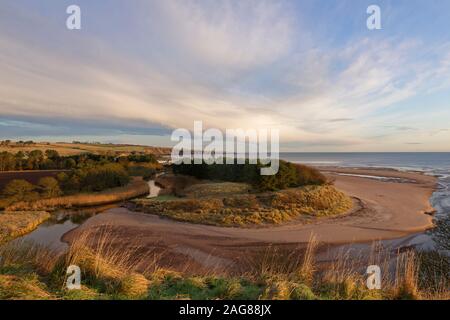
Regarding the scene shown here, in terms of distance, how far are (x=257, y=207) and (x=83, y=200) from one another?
56.4ft

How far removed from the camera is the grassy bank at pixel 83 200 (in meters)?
21.1

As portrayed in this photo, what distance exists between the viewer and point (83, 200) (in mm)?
24000

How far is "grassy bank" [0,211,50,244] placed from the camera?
46.7ft

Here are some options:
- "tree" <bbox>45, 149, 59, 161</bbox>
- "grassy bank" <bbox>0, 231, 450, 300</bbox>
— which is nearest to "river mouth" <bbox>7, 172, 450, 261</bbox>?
"grassy bank" <bbox>0, 231, 450, 300</bbox>

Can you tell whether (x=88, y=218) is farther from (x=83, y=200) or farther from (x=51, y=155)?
(x=51, y=155)

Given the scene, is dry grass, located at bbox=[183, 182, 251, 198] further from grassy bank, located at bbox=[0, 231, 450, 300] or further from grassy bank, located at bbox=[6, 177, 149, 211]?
grassy bank, located at bbox=[0, 231, 450, 300]

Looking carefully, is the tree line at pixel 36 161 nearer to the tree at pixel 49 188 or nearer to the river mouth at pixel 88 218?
the tree at pixel 49 188

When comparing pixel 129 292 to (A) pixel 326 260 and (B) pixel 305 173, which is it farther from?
(B) pixel 305 173

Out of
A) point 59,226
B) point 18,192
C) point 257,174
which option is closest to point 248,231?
point 257,174

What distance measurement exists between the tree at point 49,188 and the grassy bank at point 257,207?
8775 mm

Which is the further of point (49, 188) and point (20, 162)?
point (20, 162)

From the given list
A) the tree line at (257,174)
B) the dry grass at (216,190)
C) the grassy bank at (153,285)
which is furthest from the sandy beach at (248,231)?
the dry grass at (216,190)
